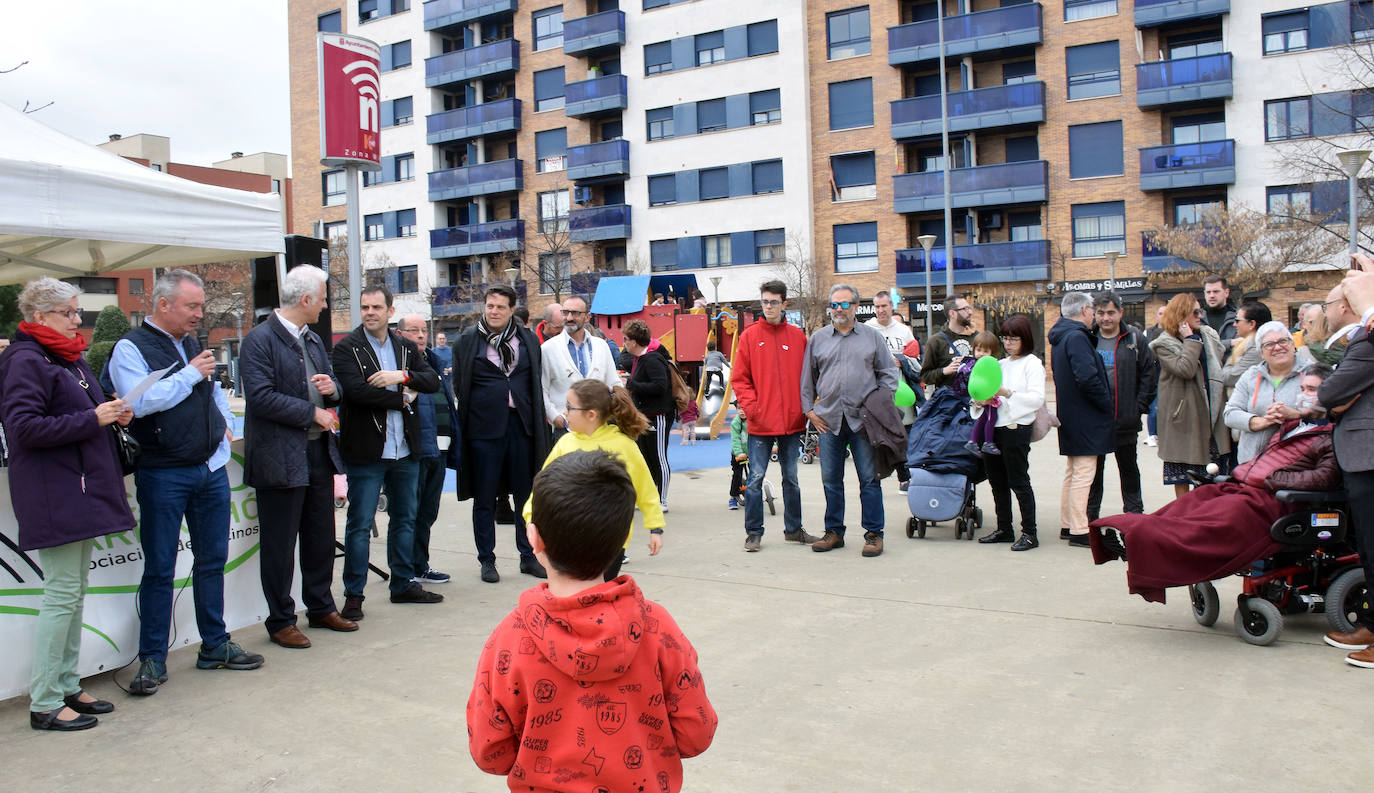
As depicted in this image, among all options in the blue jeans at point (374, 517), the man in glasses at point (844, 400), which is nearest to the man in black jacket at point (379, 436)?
the blue jeans at point (374, 517)

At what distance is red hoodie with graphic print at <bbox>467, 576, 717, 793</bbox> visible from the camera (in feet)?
6.53

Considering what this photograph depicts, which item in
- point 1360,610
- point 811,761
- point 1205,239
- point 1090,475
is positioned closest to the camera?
point 811,761

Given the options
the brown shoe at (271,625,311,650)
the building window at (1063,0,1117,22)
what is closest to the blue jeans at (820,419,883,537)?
the brown shoe at (271,625,311,650)

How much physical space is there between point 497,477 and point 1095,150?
111ft

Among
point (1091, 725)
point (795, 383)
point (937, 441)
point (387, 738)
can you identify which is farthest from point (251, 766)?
point (937, 441)

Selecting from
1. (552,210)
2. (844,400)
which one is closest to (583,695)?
(844,400)

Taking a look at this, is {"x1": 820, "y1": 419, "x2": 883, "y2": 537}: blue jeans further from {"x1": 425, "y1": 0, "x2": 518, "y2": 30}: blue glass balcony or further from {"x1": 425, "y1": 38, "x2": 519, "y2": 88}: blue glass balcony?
{"x1": 425, "y1": 0, "x2": 518, "y2": 30}: blue glass balcony

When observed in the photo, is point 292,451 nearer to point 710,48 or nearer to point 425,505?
point 425,505

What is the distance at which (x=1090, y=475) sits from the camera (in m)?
7.62

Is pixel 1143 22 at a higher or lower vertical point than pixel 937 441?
higher

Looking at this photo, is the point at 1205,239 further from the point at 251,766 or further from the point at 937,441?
the point at 251,766

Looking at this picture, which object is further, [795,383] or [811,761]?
[795,383]

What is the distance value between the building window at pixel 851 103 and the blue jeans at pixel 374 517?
3554 centimetres

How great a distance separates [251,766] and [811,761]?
2.11 m
